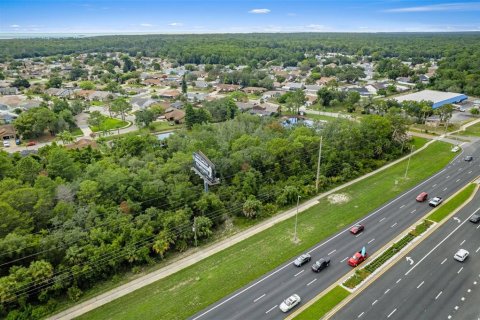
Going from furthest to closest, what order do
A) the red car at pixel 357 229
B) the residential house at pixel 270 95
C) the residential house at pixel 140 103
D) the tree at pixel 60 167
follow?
the residential house at pixel 270 95 → the residential house at pixel 140 103 → the tree at pixel 60 167 → the red car at pixel 357 229

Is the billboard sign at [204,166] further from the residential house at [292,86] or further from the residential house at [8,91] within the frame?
the residential house at [8,91]

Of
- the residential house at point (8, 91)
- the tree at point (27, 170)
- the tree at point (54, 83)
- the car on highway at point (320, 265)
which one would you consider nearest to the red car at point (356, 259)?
the car on highway at point (320, 265)

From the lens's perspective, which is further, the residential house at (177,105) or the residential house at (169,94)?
the residential house at (169,94)

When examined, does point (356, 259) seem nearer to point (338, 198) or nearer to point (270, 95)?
point (338, 198)

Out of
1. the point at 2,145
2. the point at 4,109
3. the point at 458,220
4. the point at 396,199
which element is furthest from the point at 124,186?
the point at 4,109

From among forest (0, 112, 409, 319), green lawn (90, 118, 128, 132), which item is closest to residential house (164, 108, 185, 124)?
green lawn (90, 118, 128, 132)

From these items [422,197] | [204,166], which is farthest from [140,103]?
[422,197]
